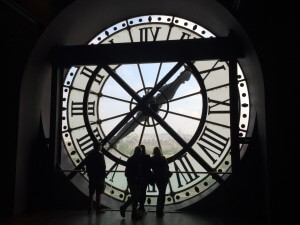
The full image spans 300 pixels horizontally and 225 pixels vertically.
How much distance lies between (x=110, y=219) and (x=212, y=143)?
1.89 metres

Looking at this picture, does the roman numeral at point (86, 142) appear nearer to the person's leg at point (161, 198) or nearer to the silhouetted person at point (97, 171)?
the silhouetted person at point (97, 171)

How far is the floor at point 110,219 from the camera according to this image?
3.34m

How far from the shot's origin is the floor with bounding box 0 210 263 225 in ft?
11.0

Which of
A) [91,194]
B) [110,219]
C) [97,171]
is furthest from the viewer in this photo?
[91,194]

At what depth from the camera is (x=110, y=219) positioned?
3.46 m

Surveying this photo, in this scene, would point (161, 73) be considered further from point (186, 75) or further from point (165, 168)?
point (165, 168)

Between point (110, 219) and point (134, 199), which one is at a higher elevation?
point (134, 199)

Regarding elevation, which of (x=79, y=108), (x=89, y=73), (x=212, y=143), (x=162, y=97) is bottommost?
(x=212, y=143)

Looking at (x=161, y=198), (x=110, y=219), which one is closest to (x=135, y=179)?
(x=161, y=198)
